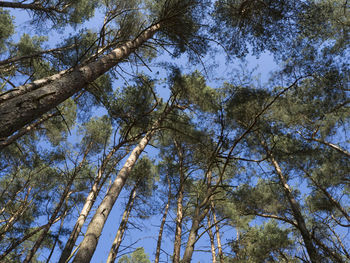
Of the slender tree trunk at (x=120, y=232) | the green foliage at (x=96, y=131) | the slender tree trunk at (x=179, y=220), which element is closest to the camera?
the slender tree trunk at (x=179, y=220)

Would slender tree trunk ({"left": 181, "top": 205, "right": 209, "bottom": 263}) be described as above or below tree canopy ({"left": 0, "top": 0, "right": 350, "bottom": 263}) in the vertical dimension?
below

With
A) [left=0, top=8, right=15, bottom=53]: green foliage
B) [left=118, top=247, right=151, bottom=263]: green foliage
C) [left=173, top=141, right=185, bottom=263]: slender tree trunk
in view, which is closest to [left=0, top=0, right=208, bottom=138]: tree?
[left=173, top=141, right=185, bottom=263]: slender tree trunk

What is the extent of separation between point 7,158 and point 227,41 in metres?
9.53

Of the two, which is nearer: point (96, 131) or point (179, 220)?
point (179, 220)

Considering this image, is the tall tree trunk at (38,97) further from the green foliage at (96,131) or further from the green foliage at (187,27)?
the green foliage at (96,131)

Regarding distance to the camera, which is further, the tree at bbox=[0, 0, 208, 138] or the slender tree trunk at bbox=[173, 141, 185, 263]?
the slender tree trunk at bbox=[173, 141, 185, 263]

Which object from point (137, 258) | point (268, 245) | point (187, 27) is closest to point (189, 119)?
point (187, 27)

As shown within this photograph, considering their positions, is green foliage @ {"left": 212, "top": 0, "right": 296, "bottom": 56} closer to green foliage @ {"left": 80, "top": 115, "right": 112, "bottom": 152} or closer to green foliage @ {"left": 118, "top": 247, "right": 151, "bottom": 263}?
green foliage @ {"left": 80, "top": 115, "right": 112, "bottom": 152}

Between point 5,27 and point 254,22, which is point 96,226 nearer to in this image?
point 254,22

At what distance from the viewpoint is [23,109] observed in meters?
2.13

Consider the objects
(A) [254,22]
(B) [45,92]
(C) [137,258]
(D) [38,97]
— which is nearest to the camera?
(D) [38,97]

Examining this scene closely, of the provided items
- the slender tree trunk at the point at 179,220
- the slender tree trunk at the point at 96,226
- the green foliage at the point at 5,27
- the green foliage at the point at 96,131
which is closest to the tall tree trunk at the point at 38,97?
the slender tree trunk at the point at 96,226

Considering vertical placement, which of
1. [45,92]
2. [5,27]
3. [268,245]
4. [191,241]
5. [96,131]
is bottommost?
[191,241]

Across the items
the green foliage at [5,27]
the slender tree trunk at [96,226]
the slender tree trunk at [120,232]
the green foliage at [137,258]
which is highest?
the green foliage at [5,27]
